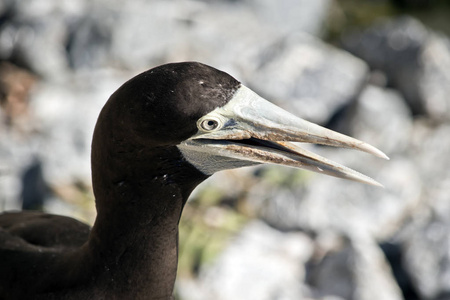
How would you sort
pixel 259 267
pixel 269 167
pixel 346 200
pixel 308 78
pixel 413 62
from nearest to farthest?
1. pixel 259 267
2. pixel 346 200
3. pixel 269 167
4. pixel 308 78
5. pixel 413 62

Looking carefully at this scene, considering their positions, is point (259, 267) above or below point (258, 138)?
below

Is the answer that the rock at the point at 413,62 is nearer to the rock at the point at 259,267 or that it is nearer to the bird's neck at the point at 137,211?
the rock at the point at 259,267

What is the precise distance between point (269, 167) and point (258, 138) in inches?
141

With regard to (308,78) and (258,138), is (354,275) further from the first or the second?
(308,78)

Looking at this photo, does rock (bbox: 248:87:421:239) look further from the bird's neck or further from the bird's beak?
the bird's beak

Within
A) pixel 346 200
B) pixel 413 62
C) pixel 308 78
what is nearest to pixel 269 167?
pixel 346 200

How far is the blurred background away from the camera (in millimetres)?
4812

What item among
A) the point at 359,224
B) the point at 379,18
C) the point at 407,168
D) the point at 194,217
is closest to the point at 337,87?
the point at 407,168

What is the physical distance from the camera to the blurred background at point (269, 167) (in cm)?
481

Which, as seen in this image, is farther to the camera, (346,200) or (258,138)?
A: (346,200)

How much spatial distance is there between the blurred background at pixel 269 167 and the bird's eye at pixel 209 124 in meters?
2.54

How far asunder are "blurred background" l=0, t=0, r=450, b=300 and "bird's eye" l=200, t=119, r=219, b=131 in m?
2.54

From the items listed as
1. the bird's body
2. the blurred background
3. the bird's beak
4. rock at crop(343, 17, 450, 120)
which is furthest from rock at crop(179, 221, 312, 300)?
rock at crop(343, 17, 450, 120)

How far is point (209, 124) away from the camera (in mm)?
2154
